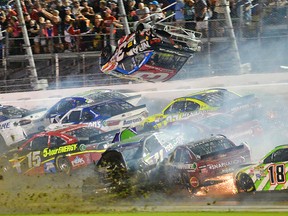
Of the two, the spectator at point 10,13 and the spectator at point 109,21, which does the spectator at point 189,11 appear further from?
the spectator at point 10,13

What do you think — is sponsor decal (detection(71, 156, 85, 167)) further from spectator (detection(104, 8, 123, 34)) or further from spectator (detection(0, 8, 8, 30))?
spectator (detection(0, 8, 8, 30))

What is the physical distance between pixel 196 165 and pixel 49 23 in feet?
31.7

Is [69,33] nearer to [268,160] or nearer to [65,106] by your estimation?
[65,106]

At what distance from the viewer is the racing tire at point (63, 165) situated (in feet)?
63.4

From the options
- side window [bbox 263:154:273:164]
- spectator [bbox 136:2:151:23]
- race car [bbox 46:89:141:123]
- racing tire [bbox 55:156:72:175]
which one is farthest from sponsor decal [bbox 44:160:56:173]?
side window [bbox 263:154:273:164]

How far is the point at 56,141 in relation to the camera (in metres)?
20.4

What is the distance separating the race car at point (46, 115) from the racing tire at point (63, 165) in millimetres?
3512

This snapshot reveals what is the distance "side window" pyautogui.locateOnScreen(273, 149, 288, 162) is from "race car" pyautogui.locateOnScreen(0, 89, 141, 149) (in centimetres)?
811

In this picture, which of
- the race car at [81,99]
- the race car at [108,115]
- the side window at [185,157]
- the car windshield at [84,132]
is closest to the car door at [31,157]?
the car windshield at [84,132]

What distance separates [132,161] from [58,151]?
295 centimetres

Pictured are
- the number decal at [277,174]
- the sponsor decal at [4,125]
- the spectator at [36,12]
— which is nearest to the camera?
the number decal at [277,174]

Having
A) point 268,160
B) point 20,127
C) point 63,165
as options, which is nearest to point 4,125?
point 20,127

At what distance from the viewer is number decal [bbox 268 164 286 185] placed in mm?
15016

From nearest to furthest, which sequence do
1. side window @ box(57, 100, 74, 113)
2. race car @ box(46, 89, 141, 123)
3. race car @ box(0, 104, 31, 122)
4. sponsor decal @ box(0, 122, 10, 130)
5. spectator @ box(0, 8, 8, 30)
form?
1. race car @ box(46, 89, 141, 123)
2. sponsor decal @ box(0, 122, 10, 130)
3. side window @ box(57, 100, 74, 113)
4. race car @ box(0, 104, 31, 122)
5. spectator @ box(0, 8, 8, 30)
